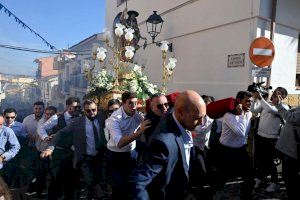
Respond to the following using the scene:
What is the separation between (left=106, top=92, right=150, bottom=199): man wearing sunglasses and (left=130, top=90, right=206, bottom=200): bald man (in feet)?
5.37

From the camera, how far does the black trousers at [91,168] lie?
4611mm

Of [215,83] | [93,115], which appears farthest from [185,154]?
[215,83]

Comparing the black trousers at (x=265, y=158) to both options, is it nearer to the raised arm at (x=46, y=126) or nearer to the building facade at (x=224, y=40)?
the building facade at (x=224, y=40)

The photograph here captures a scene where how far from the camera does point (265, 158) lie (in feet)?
20.2

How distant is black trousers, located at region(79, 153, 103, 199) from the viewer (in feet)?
15.1

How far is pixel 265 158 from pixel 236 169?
5.46 ft

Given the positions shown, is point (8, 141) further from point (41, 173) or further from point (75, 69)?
point (75, 69)

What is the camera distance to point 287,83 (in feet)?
28.4

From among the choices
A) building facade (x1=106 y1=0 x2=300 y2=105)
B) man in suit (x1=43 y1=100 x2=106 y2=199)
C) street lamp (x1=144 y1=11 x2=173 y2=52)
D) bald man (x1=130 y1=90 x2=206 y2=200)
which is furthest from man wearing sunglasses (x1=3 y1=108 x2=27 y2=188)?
street lamp (x1=144 y1=11 x2=173 y2=52)

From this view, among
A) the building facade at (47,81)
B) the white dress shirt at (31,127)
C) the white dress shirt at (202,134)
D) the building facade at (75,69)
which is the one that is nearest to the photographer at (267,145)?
the white dress shirt at (202,134)

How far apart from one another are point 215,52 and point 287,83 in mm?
2232

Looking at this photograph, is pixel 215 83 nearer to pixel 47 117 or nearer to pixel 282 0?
pixel 282 0

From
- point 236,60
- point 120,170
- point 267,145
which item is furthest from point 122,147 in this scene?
point 236,60

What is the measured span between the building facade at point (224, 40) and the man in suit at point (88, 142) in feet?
15.1
